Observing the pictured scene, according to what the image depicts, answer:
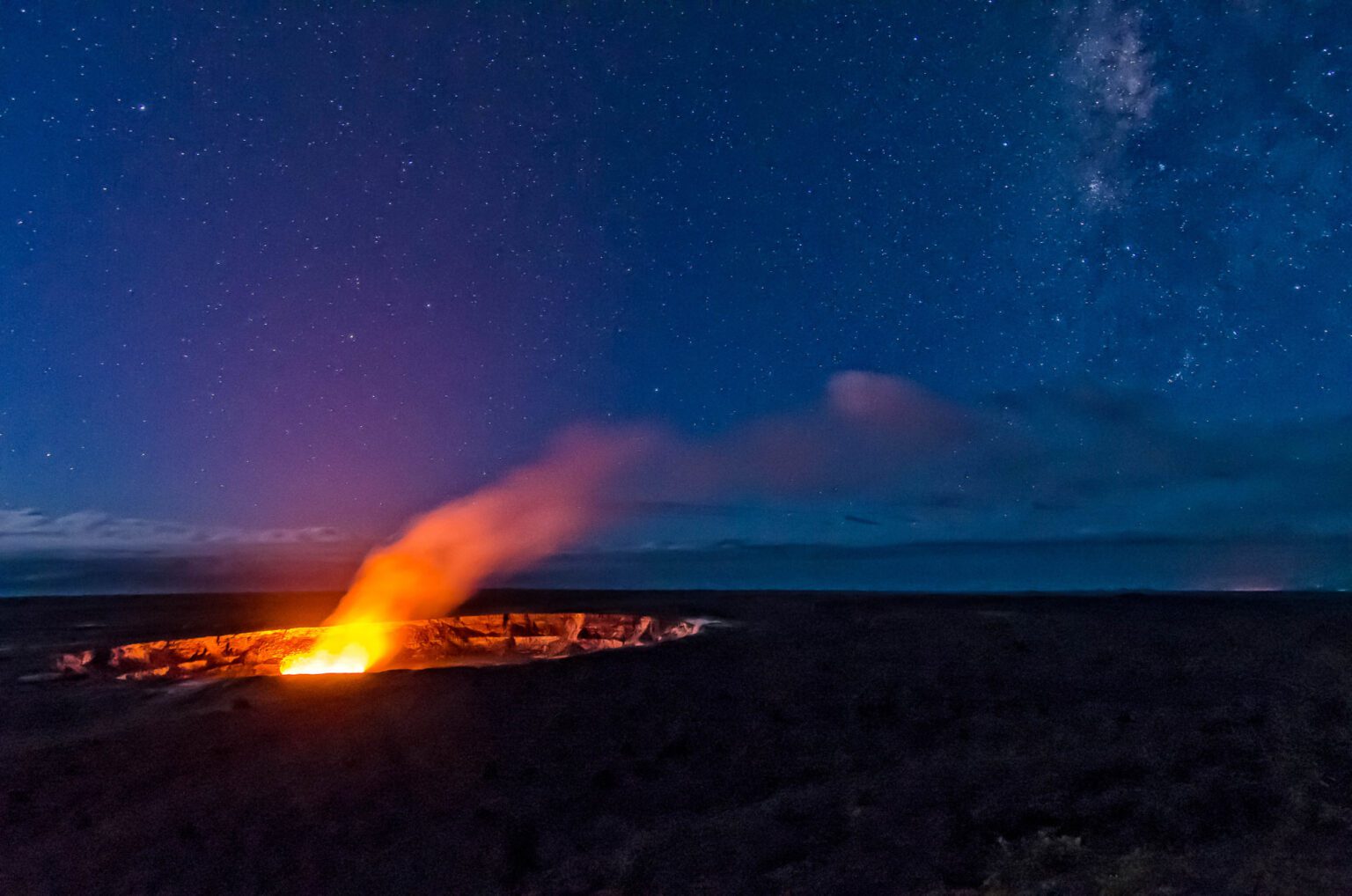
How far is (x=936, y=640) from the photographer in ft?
65.7

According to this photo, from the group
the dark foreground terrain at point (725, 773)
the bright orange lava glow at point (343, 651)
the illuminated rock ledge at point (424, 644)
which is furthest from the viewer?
the bright orange lava glow at point (343, 651)

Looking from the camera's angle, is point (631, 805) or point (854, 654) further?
point (854, 654)

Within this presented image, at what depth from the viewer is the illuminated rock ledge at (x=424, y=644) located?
74.5 ft

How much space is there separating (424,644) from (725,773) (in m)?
17.9

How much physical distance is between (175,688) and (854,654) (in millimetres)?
15917

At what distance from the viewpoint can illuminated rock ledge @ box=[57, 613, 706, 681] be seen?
22719 mm

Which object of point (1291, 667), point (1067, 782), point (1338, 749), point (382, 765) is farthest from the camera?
point (1291, 667)

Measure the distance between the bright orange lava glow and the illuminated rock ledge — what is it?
259 millimetres

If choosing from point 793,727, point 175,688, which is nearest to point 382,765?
point 793,727

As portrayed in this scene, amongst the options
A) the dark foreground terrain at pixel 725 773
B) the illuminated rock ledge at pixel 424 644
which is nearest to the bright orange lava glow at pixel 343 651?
the illuminated rock ledge at pixel 424 644

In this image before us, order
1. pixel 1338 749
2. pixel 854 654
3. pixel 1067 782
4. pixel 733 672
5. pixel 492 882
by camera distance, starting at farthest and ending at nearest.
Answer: pixel 854 654 < pixel 733 672 < pixel 1338 749 < pixel 1067 782 < pixel 492 882

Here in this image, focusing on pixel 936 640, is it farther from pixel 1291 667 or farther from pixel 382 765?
pixel 382 765

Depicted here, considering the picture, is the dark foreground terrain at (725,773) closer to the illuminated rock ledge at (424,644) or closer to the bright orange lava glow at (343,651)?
the illuminated rock ledge at (424,644)

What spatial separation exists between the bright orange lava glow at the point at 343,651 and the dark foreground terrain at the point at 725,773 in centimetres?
644
